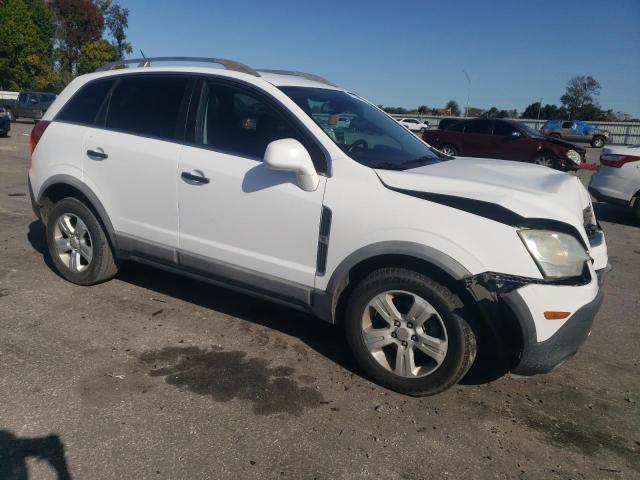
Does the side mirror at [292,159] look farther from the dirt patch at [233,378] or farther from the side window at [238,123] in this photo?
the dirt patch at [233,378]

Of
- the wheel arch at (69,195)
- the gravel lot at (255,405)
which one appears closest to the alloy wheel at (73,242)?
the wheel arch at (69,195)

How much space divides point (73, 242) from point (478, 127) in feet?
46.7

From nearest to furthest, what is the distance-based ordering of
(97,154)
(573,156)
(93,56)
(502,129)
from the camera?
(97,154), (573,156), (502,129), (93,56)

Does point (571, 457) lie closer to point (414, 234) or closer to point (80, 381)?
point (414, 234)

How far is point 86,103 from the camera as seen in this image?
14.5ft

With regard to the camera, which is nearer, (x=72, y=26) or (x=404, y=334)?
(x=404, y=334)

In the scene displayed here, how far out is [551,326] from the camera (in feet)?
9.04

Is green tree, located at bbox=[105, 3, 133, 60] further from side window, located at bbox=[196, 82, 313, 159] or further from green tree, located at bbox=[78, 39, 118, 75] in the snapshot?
side window, located at bbox=[196, 82, 313, 159]

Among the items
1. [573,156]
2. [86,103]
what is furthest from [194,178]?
[573,156]

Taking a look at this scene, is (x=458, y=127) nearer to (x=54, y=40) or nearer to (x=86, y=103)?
(x=86, y=103)

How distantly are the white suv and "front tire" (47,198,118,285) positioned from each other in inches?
0.7

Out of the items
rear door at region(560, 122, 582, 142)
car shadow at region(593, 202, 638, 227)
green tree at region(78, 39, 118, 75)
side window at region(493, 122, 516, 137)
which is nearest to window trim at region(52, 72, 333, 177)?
car shadow at region(593, 202, 638, 227)

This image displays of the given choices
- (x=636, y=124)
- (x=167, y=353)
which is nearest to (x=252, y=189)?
(x=167, y=353)

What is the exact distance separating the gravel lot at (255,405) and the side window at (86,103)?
151cm
